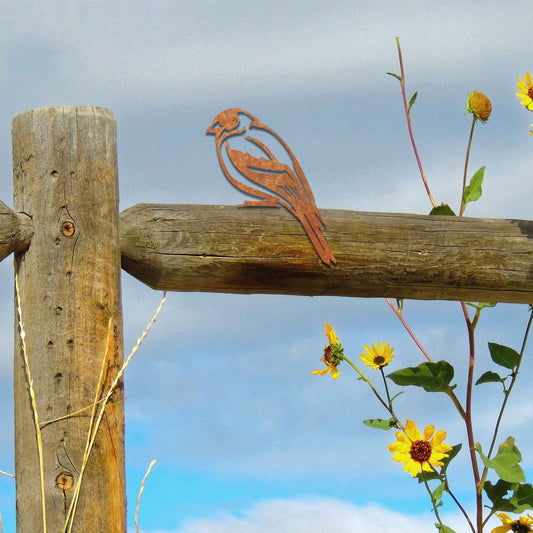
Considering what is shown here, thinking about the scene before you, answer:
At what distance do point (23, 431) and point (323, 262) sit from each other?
758mm

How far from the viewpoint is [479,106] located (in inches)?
91.9

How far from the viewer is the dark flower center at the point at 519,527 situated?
217 centimetres

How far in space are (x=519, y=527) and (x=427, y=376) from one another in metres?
0.51

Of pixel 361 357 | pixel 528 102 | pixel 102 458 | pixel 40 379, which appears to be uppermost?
pixel 528 102

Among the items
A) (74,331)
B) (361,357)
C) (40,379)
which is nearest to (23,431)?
(40,379)

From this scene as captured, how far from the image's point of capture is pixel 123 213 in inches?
67.4

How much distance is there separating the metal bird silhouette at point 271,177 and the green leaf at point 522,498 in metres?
0.95

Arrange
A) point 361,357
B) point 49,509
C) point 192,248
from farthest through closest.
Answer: point 361,357
point 192,248
point 49,509

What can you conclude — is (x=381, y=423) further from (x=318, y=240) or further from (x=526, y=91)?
(x=526, y=91)

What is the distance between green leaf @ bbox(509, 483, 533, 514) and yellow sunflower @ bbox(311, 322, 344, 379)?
2.00 feet

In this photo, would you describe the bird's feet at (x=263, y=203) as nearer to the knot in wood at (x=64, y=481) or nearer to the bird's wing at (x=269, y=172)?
the bird's wing at (x=269, y=172)

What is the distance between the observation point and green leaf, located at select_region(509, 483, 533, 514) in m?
2.14

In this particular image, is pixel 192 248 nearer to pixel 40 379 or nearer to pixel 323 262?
pixel 323 262

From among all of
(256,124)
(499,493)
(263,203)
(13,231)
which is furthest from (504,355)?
(13,231)
